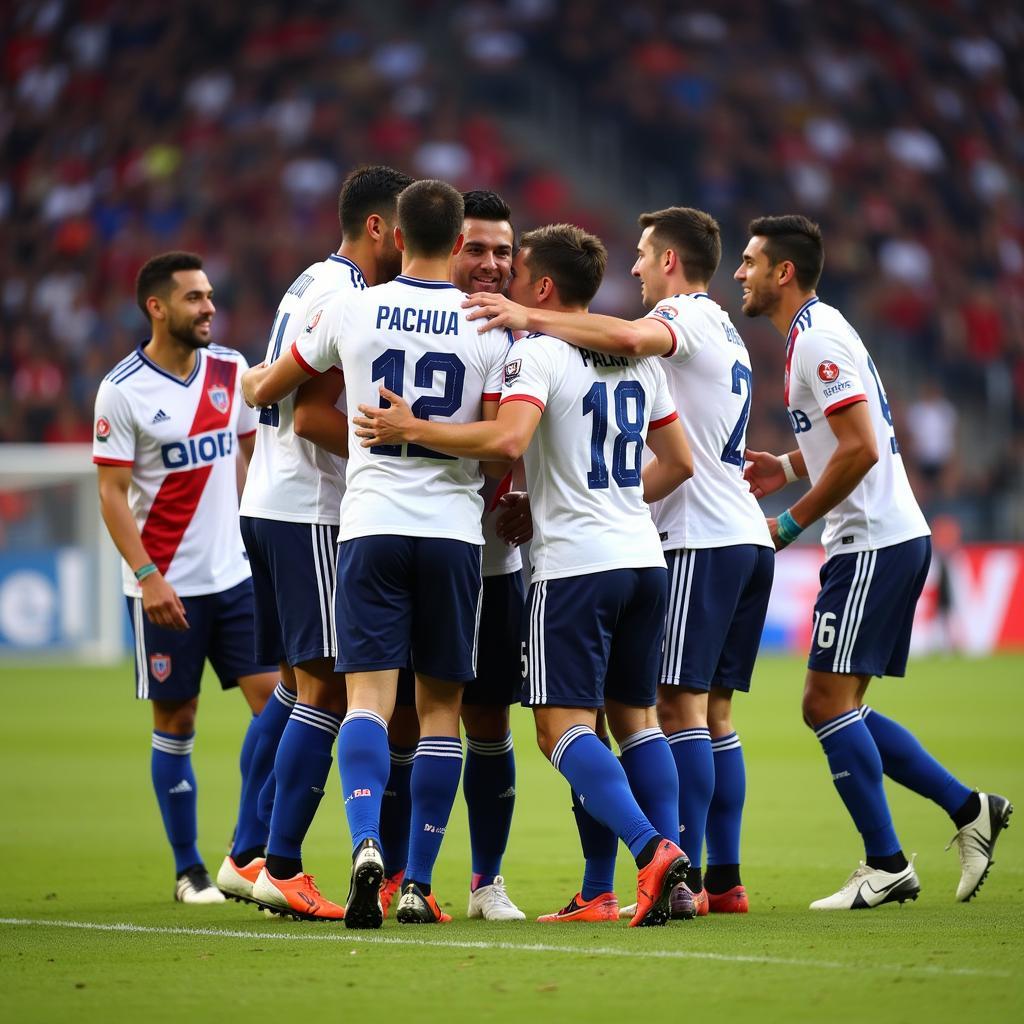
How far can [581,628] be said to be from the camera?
17.5ft

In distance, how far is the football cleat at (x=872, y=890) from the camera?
596cm

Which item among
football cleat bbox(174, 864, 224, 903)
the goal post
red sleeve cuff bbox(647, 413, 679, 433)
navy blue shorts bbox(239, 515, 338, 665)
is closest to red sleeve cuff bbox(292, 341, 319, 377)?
navy blue shorts bbox(239, 515, 338, 665)

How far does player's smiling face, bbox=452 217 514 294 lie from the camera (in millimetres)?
5906

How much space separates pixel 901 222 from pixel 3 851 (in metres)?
19.5

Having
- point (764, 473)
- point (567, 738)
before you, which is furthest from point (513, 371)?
point (764, 473)

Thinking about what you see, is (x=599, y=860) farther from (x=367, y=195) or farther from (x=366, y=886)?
(x=367, y=195)

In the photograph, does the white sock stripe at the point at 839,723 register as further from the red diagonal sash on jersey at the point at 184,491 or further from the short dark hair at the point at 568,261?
the red diagonal sash on jersey at the point at 184,491

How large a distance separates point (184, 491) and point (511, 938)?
298cm

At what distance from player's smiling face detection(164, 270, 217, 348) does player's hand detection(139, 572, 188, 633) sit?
1122mm

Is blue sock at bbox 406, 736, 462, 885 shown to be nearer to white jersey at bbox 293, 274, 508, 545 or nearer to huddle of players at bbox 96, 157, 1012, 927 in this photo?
huddle of players at bbox 96, 157, 1012, 927

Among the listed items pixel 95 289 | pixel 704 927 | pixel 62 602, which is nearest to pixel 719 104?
pixel 95 289

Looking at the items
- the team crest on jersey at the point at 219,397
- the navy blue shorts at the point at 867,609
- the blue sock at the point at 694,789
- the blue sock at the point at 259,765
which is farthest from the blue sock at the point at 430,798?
the team crest on jersey at the point at 219,397

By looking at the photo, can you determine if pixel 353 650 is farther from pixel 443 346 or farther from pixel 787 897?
pixel 787 897

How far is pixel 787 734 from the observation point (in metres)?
13.1
